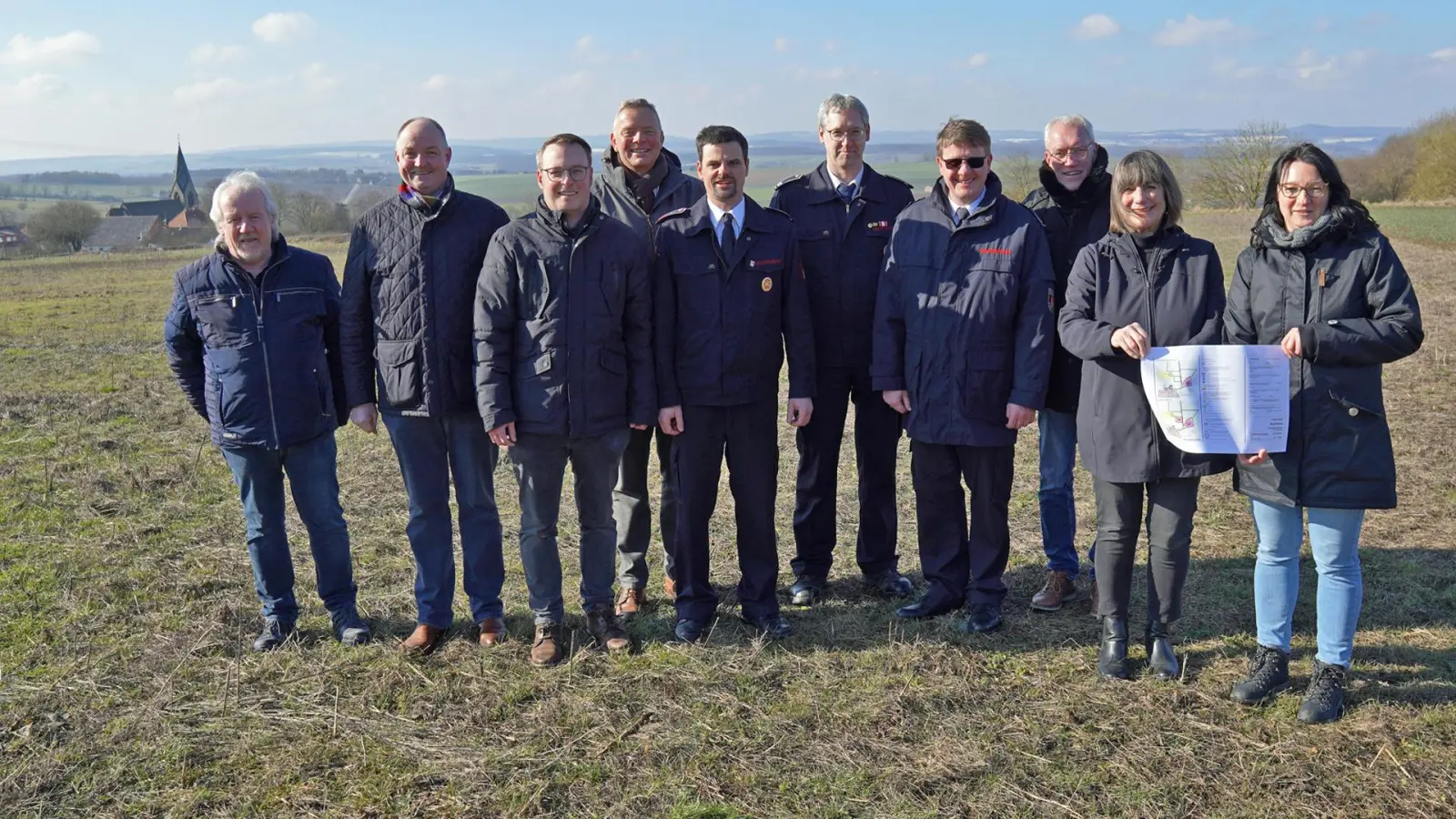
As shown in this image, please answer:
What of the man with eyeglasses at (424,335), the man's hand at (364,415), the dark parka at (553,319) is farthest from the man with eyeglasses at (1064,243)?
the man's hand at (364,415)

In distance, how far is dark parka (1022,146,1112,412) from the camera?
16.0 feet

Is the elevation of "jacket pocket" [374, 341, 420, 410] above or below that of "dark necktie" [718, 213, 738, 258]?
below

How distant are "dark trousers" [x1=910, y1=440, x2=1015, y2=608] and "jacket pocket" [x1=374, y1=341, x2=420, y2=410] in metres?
2.39

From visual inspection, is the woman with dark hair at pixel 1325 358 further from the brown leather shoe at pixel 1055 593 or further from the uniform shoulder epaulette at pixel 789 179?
the uniform shoulder epaulette at pixel 789 179

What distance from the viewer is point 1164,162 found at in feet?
13.4

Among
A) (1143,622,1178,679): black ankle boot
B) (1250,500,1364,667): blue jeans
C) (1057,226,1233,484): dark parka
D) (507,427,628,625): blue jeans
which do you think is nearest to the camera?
(1250,500,1364,667): blue jeans

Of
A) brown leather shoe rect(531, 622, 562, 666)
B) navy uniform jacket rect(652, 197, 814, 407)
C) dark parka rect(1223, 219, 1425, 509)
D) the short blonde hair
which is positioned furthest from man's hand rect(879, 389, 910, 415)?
brown leather shoe rect(531, 622, 562, 666)

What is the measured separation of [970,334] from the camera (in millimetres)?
4531

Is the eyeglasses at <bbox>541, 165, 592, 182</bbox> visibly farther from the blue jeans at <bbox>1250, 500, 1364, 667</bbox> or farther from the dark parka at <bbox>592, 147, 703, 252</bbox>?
the blue jeans at <bbox>1250, 500, 1364, 667</bbox>

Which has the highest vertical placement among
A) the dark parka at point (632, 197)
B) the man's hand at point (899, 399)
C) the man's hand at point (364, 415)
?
the dark parka at point (632, 197)

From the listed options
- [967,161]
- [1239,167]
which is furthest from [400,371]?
[1239,167]

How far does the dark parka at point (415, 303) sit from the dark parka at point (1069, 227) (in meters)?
2.81

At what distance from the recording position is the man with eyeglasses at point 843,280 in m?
5.02

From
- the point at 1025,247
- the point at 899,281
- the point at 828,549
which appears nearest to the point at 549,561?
the point at 828,549
